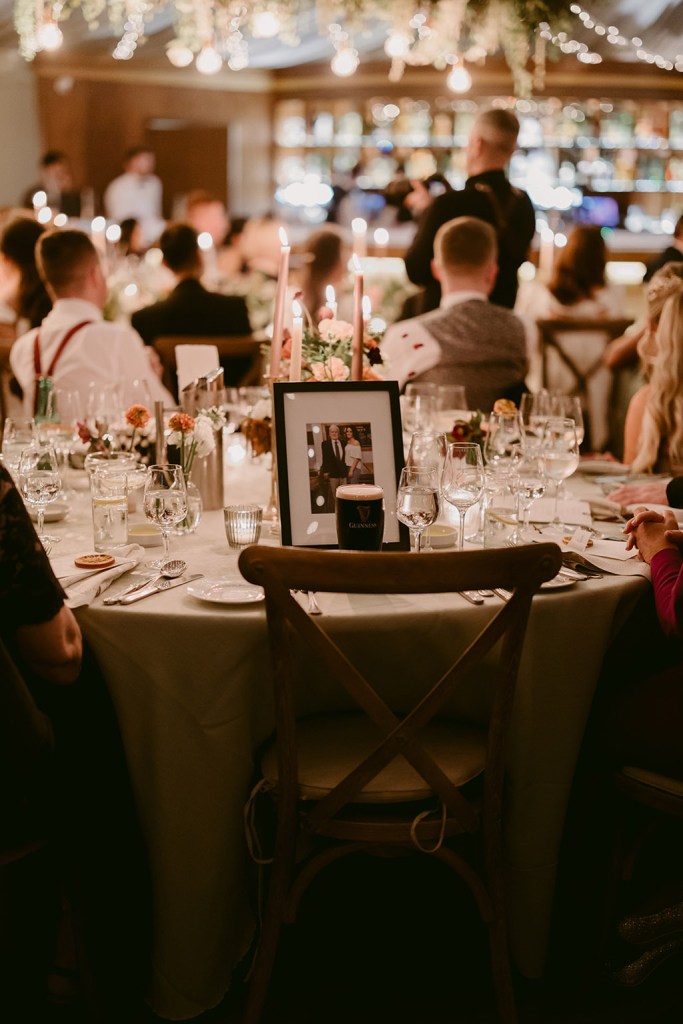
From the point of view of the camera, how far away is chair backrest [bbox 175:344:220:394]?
2504 mm

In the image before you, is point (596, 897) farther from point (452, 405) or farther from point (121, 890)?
point (452, 405)

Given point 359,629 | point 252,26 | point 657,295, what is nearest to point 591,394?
point 657,295

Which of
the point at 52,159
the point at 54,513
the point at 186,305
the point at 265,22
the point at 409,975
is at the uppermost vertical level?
the point at 265,22

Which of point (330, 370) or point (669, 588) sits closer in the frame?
point (669, 588)

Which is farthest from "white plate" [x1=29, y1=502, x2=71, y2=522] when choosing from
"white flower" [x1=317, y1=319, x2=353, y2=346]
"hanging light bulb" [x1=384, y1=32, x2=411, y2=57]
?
"hanging light bulb" [x1=384, y1=32, x2=411, y2=57]

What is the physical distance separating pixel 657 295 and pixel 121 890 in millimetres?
2267

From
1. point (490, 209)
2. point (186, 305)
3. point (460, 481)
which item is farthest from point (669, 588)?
point (186, 305)

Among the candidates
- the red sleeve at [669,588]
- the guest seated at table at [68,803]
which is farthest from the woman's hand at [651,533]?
the guest seated at table at [68,803]

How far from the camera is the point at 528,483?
2129mm

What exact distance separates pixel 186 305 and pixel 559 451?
278cm

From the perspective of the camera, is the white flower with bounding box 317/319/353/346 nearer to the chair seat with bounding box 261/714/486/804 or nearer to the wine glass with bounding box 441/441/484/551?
the wine glass with bounding box 441/441/484/551

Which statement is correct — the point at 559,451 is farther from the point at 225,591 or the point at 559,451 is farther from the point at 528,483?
the point at 225,591

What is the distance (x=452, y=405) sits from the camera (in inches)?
128

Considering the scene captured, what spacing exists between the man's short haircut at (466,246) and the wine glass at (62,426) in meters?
1.53
